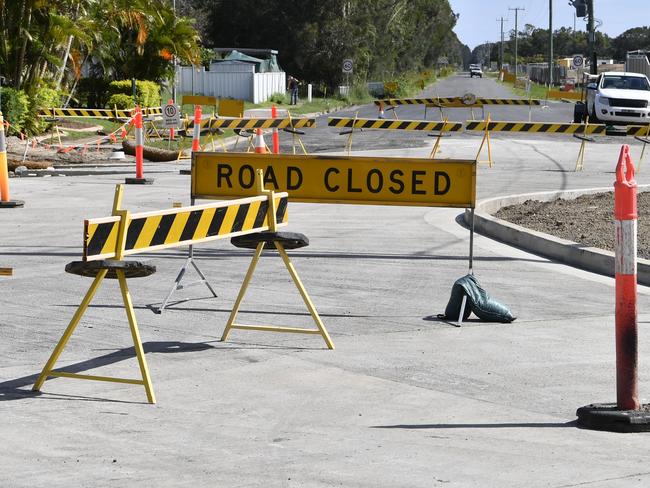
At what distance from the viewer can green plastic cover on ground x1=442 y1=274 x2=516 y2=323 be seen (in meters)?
10.0

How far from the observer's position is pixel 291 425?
6844 mm

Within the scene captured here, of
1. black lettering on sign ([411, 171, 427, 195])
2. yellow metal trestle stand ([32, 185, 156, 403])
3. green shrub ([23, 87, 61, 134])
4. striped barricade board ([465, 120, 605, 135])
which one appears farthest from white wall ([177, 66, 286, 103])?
yellow metal trestle stand ([32, 185, 156, 403])

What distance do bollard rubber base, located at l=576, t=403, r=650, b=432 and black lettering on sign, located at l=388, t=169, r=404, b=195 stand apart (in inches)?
183

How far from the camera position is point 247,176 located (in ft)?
37.6

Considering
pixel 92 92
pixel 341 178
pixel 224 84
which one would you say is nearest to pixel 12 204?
pixel 341 178

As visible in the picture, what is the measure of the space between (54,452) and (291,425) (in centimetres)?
132

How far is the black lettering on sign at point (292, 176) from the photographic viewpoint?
1151cm

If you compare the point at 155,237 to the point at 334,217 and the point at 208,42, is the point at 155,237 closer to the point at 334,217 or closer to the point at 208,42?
the point at 334,217

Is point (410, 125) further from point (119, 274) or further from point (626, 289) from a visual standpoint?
point (626, 289)

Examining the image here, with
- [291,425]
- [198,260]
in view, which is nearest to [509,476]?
[291,425]

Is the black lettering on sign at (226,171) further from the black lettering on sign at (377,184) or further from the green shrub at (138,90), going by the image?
the green shrub at (138,90)

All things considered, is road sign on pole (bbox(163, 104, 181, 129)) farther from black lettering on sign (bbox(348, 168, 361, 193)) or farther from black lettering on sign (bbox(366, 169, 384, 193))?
black lettering on sign (bbox(366, 169, 384, 193))

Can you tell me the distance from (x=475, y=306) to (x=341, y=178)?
2.05m

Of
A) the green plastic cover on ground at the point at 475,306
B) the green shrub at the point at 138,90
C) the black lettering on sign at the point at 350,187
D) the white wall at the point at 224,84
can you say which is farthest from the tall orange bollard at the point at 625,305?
the white wall at the point at 224,84
